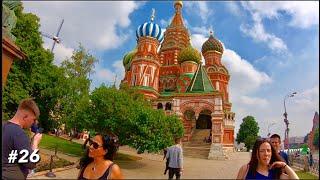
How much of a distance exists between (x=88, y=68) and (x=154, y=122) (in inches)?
600

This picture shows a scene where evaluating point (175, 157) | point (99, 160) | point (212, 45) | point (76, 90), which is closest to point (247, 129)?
point (212, 45)

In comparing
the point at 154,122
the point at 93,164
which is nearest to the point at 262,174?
the point at 93,164

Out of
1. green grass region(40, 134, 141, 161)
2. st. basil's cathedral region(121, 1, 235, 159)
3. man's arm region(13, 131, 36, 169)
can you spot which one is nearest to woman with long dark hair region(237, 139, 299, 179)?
man's arm region(13, 131, 36, 169)

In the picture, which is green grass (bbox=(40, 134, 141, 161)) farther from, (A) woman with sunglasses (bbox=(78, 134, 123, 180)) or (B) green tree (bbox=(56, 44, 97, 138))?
(A) woman with sunglasses (bbox=(78, 134, 123, 180))

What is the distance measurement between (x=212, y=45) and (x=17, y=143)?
47.7 meters

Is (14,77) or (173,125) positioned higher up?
(14,77)


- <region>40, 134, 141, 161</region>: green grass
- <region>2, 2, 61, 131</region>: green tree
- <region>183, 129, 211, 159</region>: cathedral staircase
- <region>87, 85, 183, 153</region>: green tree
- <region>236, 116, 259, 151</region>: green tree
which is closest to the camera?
<region>87, 85, 183, 153</region>: green tree

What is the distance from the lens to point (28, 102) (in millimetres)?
3930

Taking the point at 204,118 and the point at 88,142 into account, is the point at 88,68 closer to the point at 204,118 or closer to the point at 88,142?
the point at 204,118

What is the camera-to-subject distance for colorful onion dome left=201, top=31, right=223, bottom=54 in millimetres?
50031

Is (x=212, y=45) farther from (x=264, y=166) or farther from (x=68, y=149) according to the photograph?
(x=264, y=166)

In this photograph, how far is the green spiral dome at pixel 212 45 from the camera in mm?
50031

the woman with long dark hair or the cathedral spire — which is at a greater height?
the cathedral spire

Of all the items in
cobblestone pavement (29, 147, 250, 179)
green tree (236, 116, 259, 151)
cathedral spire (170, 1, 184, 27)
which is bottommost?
cobblestone pavement (29, 147, 250, 179)
